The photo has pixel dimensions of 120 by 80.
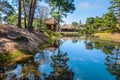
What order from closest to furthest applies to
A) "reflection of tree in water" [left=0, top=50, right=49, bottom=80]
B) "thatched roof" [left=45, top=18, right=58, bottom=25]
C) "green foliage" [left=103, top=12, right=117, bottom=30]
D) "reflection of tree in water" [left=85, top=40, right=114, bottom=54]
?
"reflection of tree in water" [left=0, top=50, right=49, bottom=80] → "reflection of tree in water" [left=85, top=40, right=114, bottom=54] → "green foliage" [left=103, top=12, right=117, bottom=30] → "thatched roof" [left=45, top=18, right=58, bottom=25]

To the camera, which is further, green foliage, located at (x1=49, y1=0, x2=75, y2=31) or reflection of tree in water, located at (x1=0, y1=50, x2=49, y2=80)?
green foliage, located at (x1=49, y1=0, x2=75, y2=31)

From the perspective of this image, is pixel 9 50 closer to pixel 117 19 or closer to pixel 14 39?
pixel 14 39

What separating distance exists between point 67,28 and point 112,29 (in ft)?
123

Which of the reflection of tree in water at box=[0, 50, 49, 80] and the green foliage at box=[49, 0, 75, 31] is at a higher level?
the green foliage at box=[49, 0, 75, 31]

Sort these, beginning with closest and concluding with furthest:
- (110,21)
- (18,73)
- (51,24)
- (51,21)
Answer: (18,73) → (110,21) → (51,24) → (51,21)

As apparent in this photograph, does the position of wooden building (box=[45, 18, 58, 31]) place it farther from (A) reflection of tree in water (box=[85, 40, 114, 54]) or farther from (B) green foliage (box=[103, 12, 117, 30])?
(A) reflection of tree in water (box=[85, 40, 114, 54])

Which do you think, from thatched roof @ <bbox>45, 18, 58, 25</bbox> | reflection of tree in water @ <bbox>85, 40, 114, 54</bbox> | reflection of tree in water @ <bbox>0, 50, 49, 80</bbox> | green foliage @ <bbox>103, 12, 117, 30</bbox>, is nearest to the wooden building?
thatched roof @ <bbox>45, 18, 58, 25</bbox>

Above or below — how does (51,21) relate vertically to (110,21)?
below

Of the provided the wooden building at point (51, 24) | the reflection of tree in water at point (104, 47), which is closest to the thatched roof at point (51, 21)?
the wooden building at point (51, 24)

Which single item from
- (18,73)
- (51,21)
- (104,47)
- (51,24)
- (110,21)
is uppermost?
(110,21)

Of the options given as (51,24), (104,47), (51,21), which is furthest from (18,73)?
(51,21)

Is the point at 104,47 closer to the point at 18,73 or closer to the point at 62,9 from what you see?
the point at 18,73

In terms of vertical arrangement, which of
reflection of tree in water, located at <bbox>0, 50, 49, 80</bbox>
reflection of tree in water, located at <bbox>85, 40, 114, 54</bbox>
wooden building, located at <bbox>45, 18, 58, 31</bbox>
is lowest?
reflection of tree in water, located at <bbox>85, 40, 114, 54</bbox>

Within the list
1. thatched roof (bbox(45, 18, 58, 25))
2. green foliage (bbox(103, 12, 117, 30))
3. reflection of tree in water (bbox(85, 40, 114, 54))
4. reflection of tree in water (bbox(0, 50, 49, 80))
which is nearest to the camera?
reflection of tree in water (bbox(0, 50, 49, 80))
